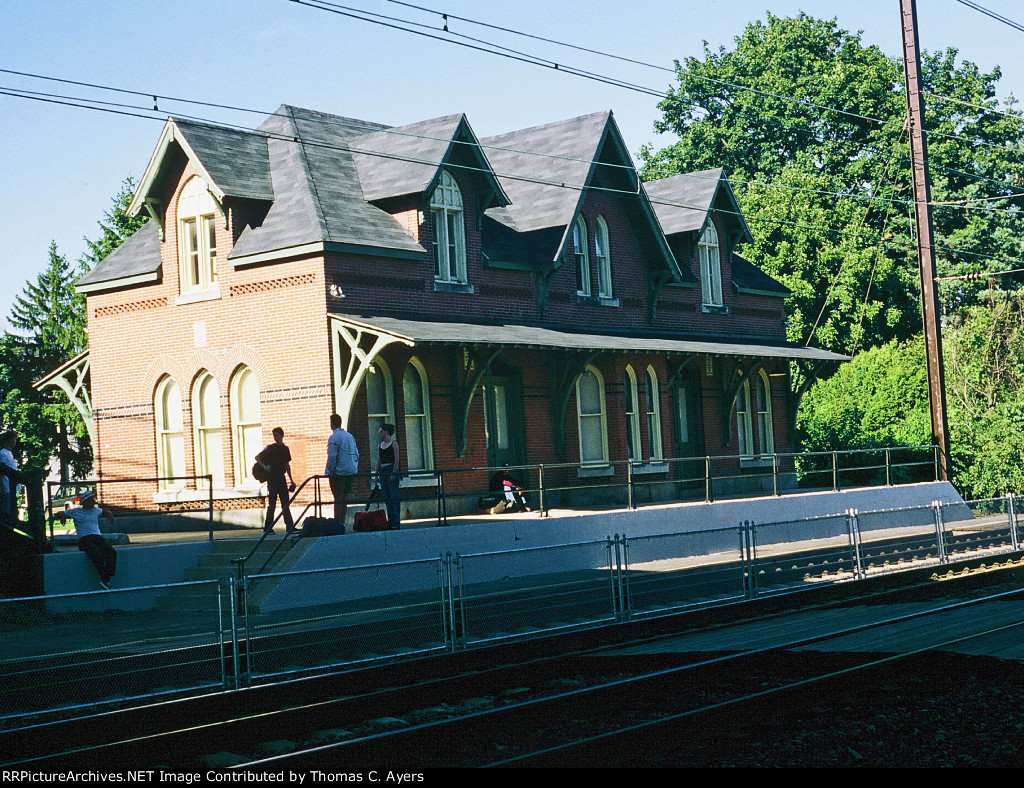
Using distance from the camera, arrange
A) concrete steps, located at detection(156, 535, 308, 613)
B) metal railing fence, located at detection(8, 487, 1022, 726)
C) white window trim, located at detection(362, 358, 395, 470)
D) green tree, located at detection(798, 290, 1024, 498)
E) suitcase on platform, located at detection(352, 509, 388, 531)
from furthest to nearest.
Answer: green tree, located at detection(798, 290, 1024, 498)
white window trim, located at detection(362, 358, 395, 470)
suitcase on platform, located at detection(352, 509, 388, 531)
concrete steps, located at detection(156, 535, 308, 613)
metal railing fence, located at detection(8, 487, 1022, 726)

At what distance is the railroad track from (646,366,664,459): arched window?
16.2 m

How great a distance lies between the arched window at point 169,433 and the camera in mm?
25203

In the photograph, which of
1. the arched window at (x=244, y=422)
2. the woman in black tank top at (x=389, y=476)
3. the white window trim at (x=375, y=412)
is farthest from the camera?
the arched window at (x=244, y=422)

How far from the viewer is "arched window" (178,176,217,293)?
24.5 metres

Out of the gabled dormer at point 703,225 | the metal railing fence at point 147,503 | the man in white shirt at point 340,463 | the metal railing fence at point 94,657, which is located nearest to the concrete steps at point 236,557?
the metal railing fence at point 147,503

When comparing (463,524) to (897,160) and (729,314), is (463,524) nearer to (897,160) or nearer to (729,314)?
(729,314)

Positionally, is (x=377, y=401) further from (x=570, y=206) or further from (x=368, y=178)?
(x=570, y=206)

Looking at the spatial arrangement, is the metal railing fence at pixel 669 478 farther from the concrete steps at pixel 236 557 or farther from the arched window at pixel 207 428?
the arched window at pixel 207 428

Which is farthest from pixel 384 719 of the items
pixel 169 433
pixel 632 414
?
pixel 632 414

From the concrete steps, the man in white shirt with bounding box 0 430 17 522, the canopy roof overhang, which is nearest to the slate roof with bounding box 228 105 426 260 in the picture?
the canopy roof overhang

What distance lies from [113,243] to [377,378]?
25471 mm

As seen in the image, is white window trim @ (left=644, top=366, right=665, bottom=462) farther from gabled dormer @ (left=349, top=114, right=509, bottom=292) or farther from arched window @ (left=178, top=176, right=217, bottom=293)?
arched window @ (left=178, top=176, right=217, bottom=293)

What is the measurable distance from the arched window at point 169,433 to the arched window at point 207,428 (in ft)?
2.04

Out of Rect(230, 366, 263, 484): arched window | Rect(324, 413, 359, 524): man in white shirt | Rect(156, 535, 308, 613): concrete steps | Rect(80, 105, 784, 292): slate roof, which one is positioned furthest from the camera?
Rect(230, 366, 263, 484): arched window
